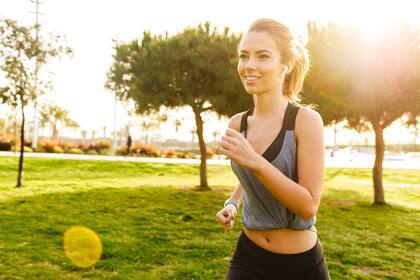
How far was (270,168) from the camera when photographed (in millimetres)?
1912

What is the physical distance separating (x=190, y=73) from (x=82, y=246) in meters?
11.0

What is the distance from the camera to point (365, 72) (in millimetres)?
15617

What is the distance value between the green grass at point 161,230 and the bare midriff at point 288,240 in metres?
4.93

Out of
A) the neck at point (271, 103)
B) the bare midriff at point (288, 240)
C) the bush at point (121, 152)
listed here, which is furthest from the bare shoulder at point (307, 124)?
the bush at point (121, 152)

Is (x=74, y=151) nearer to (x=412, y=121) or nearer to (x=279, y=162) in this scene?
(x=412, y=121)

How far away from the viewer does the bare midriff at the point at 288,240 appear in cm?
232

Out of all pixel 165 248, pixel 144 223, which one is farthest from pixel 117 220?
pixel 165 248

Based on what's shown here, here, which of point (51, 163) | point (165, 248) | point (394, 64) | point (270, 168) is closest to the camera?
point (270, 168)

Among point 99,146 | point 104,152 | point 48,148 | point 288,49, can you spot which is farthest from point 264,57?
point 99,146

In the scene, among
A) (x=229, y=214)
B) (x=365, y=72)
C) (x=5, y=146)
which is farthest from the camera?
(x=5, y=146)

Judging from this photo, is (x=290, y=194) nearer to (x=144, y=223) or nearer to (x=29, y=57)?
(x=144, y=223)

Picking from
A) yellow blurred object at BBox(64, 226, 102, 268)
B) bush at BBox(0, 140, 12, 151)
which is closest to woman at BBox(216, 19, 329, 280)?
yellow blurred object at BBox(64, 226, 102, 268)

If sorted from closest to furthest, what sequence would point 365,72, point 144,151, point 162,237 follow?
point 162,237 → point 365,72 → point 144,151

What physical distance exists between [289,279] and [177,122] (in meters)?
19.9
